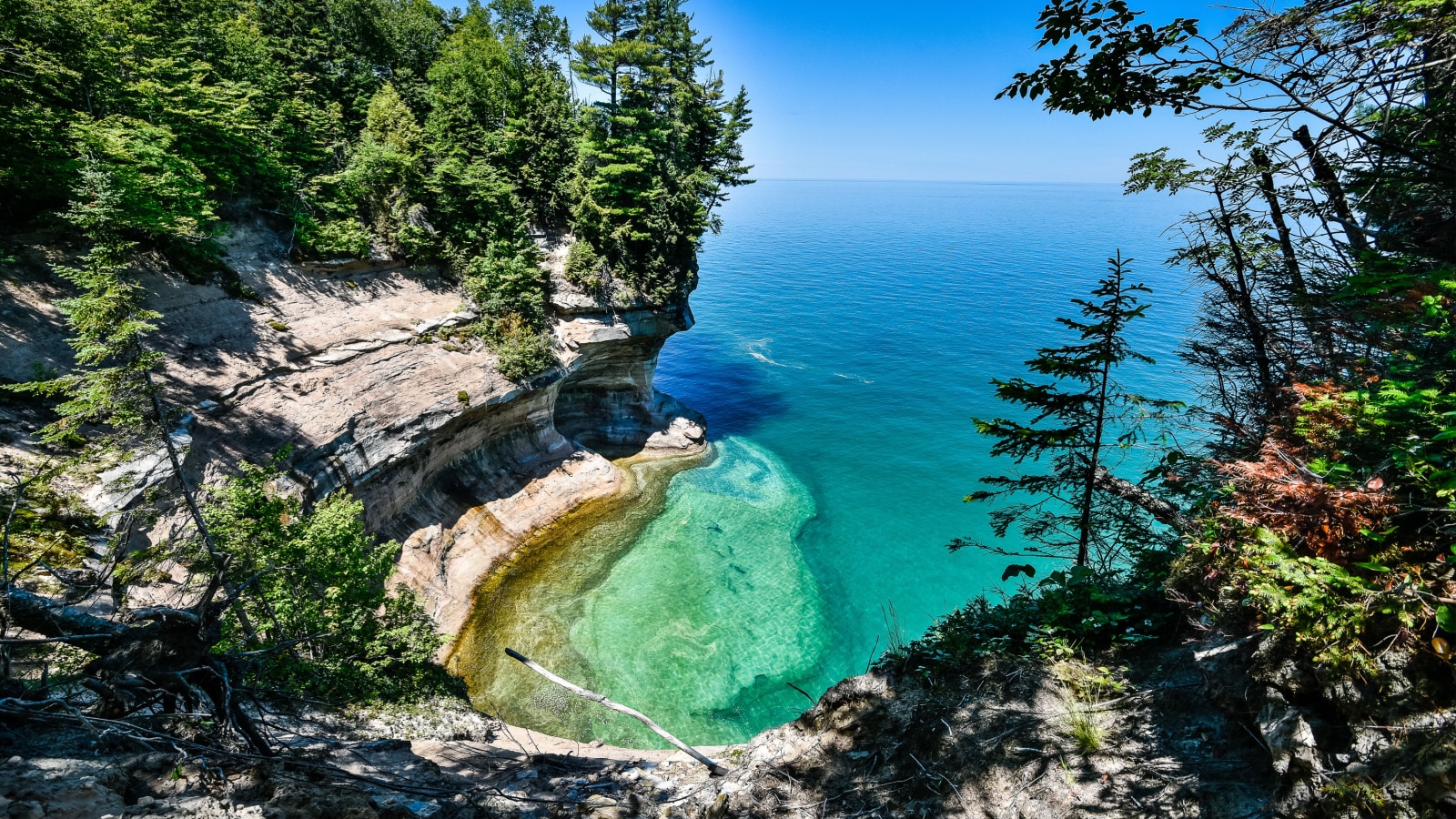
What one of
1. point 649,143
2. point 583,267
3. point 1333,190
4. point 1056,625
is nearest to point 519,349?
point 583,267

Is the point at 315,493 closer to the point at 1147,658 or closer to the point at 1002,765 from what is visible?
the point at 1002,765

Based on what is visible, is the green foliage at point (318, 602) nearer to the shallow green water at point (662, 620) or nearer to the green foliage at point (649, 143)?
the shallow green water at point (662, 620)

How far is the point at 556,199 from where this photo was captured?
2544 cm

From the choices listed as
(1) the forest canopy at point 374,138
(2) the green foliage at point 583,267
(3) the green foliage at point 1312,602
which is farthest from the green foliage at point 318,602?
(2) the green foliage at point 583,267

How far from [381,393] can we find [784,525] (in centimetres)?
1605

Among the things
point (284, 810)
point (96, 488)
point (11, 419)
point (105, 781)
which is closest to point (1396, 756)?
point (284, 810)

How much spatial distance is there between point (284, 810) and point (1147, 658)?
785cm

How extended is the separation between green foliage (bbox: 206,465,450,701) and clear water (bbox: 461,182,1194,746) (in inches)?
160

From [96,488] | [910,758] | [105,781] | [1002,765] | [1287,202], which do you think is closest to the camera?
[105,781]

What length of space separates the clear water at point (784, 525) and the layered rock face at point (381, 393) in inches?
109

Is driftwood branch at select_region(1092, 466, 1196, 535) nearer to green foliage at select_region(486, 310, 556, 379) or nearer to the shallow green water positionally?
the shallow green water

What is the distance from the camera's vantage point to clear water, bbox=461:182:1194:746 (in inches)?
622

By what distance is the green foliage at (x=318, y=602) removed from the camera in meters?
10.1

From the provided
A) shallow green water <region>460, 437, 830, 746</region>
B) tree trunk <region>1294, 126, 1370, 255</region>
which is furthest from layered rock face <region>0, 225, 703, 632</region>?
tree trunk <region>1294, 126, 1370, 255</region>
